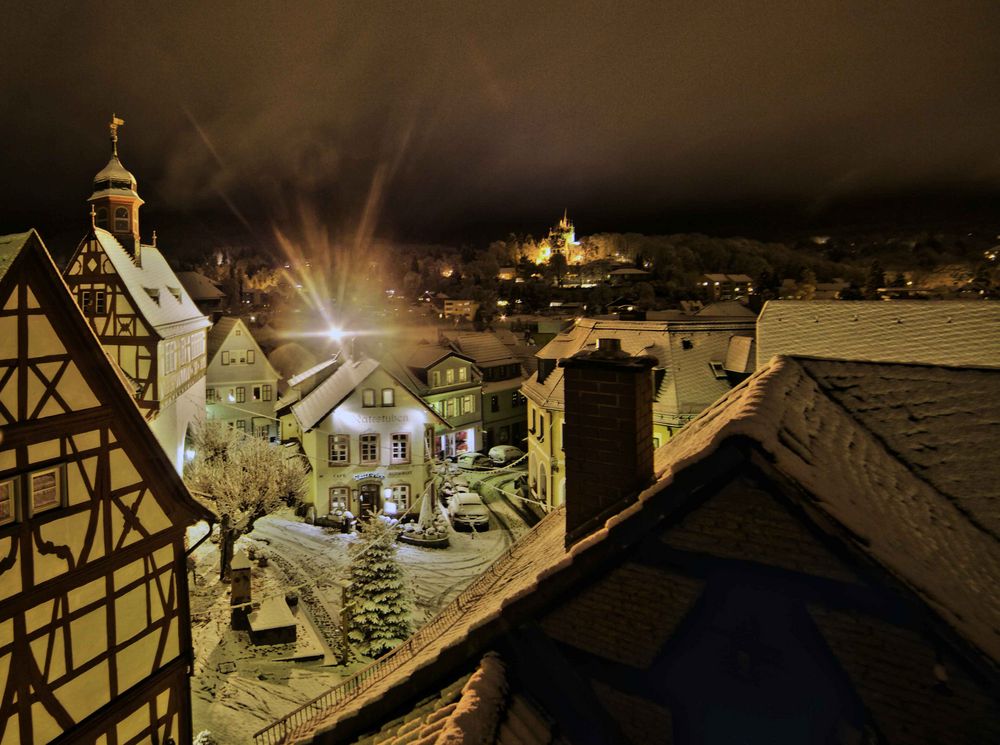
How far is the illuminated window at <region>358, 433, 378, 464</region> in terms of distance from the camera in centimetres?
2725

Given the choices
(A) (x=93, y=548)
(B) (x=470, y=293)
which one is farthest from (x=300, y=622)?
(B) (x=470, y=293)

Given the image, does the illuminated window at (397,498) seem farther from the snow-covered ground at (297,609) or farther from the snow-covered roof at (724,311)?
the snow-covered roof at (724,311)

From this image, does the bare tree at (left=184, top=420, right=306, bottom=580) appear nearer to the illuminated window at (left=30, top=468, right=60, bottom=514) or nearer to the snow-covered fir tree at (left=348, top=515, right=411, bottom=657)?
the snow-covered fir tree at (left=348, top=515, right=411, bottom=657)

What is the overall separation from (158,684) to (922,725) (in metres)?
12.3

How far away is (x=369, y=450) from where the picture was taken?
2730cm

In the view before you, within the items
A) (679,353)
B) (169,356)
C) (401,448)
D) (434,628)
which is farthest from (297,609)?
(679,353)

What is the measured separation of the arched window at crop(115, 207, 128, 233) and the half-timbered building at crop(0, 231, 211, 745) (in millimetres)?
23032

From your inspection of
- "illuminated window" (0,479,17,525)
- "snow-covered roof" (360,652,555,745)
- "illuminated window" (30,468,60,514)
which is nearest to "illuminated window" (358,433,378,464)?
"illuminated window" (30,468,60,514)

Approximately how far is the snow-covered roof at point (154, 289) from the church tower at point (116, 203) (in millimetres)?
737

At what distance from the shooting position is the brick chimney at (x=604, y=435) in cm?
619

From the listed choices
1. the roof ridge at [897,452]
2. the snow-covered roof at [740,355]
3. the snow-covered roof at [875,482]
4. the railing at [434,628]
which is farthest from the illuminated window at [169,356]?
the roof ridge at [897,452]

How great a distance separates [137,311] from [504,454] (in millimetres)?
22288

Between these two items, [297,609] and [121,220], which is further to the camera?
[121,220]

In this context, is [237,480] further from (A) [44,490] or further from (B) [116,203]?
(B) [116,203]
